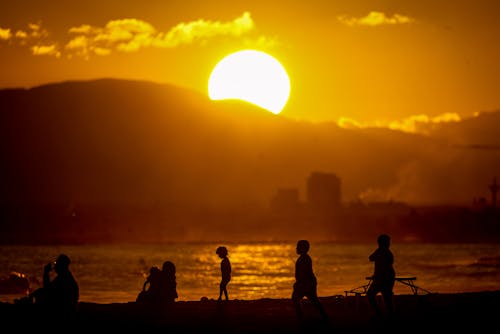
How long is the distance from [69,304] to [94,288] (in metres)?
51.6

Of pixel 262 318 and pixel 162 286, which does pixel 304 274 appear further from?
pixel 162 286

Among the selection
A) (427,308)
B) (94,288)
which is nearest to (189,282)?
(94,288)

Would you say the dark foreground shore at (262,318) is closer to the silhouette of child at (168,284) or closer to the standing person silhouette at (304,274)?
the silhouette of child at (168,284)

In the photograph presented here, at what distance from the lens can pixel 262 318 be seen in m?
23.1

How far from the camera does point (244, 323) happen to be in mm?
21625

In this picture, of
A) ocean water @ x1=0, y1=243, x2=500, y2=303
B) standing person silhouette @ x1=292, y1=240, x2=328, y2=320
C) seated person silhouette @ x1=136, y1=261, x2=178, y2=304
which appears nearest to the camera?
standing person silhouette @ x1=292, y1=240, x2=328, y2=320

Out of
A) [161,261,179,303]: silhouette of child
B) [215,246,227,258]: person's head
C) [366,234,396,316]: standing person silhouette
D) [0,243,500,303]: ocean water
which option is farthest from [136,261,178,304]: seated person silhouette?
[0,243,500,303]: ocean water

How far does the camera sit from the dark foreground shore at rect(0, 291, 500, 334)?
19.3m

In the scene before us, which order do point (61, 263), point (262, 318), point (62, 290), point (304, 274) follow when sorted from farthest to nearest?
1. point (262, 318)
2. point (304, 274)
3. point (62, 290)
4. point (61, 263)

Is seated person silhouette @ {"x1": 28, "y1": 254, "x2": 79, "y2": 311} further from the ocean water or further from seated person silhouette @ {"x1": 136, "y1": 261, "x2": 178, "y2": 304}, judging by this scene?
the ocean water

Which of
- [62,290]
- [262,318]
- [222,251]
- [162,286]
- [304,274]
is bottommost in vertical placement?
[262,318]

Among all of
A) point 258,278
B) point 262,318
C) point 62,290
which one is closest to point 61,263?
point 62,290

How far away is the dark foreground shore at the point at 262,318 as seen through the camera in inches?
761

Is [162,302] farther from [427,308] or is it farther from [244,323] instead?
[427,308]
